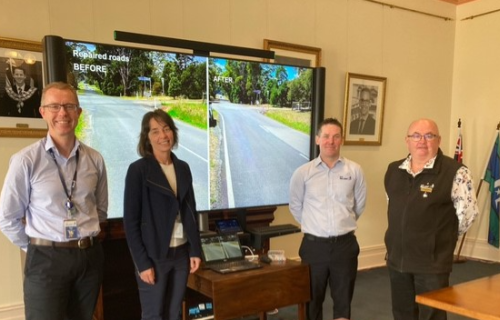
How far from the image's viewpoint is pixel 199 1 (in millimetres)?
3605

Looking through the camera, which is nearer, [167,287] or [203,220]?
[167,287]

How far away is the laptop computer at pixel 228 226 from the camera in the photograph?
3.03 metres

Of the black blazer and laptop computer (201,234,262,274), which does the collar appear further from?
the black blazer

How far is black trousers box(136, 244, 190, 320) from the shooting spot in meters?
2.11

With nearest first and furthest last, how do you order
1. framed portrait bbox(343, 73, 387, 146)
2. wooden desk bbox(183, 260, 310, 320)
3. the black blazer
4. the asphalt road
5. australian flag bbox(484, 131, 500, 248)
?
the black blazer → wooden desk bbox(183, 260, 310, 320) → the asphalt road → framed portrait bbox(343, 73, 387, 146) → australian flag bbox(484, 131, 500, 248)

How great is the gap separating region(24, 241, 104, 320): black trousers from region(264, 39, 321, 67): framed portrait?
106 inches

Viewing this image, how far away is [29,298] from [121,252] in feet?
4.03

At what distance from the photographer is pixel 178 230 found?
2.14 metres

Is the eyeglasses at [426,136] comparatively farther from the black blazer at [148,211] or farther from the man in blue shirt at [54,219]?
the man in blue shirt at [54,219]

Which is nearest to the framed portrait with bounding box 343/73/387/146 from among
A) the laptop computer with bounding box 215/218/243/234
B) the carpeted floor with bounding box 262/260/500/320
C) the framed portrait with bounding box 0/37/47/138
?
the carpeted floor with bounding box 262/260/500/320

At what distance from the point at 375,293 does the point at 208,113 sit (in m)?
2.32

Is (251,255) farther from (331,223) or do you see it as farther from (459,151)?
(459,151)

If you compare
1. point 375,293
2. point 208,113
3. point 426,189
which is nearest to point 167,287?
point 208,113

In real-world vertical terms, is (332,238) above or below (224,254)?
above
